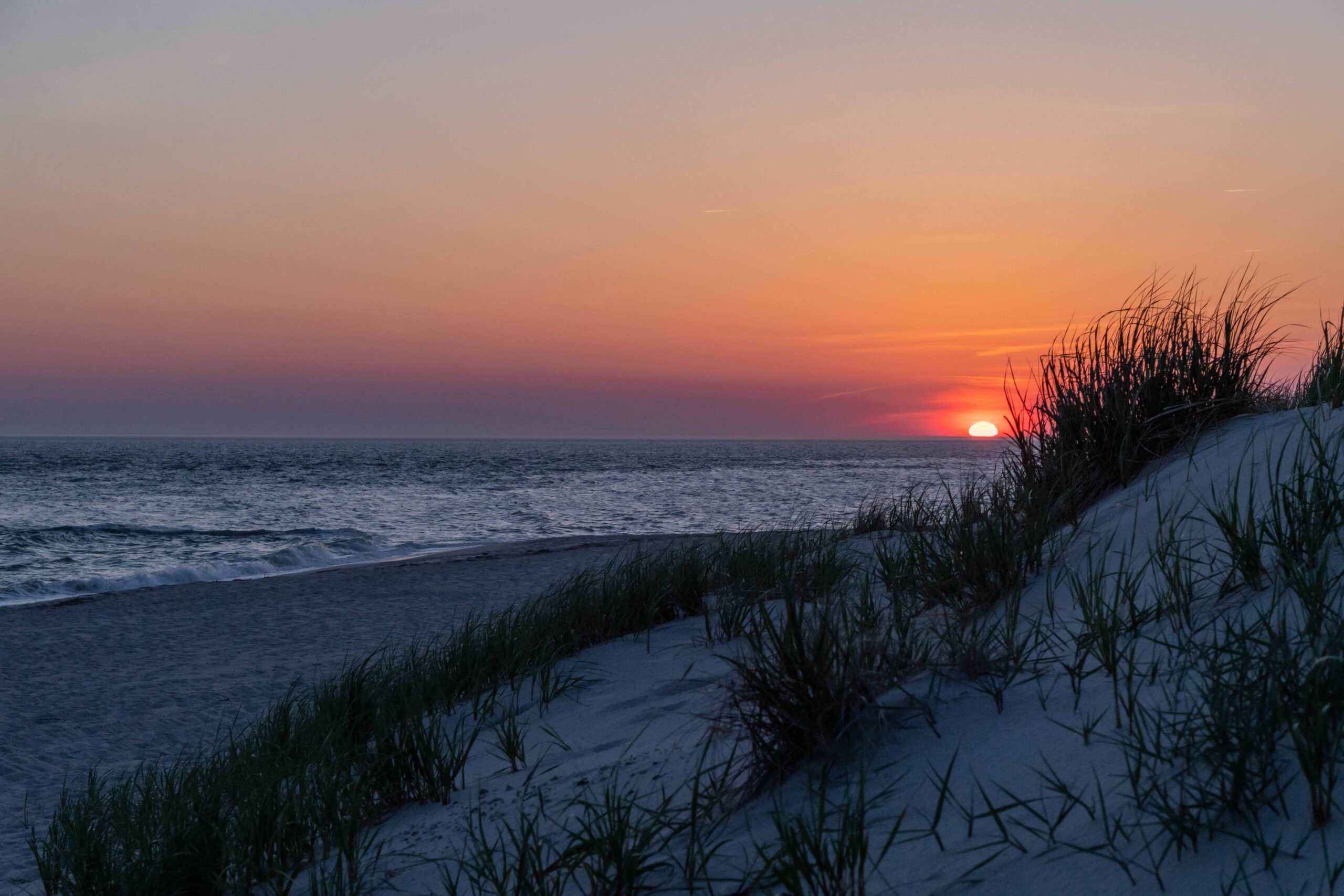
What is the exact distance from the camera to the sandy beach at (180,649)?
6031 mm

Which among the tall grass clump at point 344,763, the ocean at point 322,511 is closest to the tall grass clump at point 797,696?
the tall grass clump at point 344,763

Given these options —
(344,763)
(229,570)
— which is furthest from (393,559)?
(344,763)

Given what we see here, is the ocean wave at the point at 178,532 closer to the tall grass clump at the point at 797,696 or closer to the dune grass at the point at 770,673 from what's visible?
the dune grass at the point at 770,673

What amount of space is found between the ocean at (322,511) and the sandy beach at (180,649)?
3.19m

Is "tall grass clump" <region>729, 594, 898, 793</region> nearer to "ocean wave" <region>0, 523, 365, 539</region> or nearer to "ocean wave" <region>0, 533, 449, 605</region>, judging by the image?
"ocean wave" <region>0, 533, 449, 605</region>

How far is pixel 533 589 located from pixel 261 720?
26.8 ft

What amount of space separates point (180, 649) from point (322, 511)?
2035 centimetres

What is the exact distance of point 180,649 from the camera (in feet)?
31.3

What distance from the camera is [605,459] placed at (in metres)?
86.7

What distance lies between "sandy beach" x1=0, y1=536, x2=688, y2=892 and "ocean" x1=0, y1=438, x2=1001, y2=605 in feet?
10.5

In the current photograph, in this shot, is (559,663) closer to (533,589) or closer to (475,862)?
(475,862)

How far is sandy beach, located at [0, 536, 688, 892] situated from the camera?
6031 millimetres

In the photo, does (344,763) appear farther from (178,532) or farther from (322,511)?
(322,511)

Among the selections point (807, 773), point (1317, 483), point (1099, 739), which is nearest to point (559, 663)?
point (807, 773)
